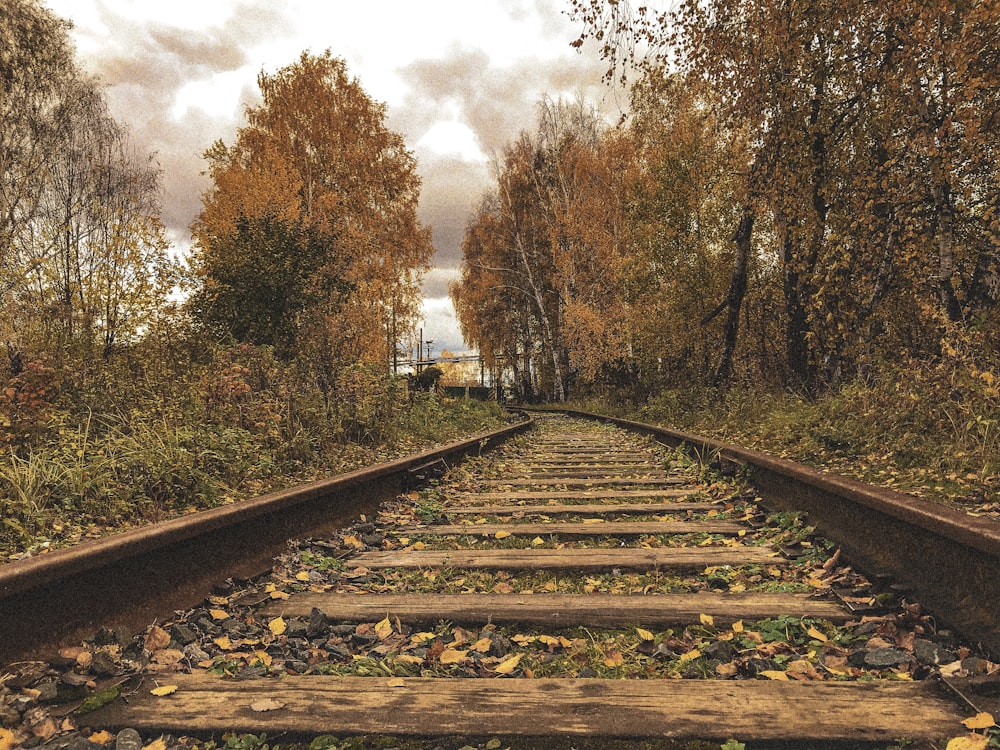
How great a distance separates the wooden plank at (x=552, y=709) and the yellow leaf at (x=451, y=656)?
0.21 metres

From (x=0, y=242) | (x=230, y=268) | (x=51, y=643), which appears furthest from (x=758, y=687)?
(x=0, y=242)

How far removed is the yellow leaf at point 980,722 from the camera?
1.38m

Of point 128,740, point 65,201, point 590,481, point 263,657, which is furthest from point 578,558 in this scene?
point 65,201

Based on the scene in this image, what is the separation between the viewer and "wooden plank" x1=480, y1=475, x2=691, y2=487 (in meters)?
5.26

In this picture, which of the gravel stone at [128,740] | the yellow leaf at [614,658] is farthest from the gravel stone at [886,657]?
the gravel stone at [128,740]

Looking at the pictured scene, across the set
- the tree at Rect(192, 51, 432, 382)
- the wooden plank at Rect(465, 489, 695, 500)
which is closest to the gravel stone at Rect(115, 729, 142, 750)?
the wooden plank at Rect(465, 489, 695, 500)

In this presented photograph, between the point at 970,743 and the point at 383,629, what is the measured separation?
1.71m

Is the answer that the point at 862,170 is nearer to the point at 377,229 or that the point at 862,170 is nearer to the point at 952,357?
the point at 952,357

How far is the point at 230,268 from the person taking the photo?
10.9 m

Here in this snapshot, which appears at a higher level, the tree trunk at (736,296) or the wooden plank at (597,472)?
the tree trunk at (736,296)

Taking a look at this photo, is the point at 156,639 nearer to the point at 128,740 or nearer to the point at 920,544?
the point at 128,740

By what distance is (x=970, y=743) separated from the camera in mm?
1312

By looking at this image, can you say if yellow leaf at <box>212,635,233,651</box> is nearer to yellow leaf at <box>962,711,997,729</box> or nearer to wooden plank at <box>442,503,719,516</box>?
yellow leaf at <box>962,711,997,729</box>

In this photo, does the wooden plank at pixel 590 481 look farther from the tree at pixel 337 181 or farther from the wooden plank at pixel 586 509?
the tree at pixel 337 181
